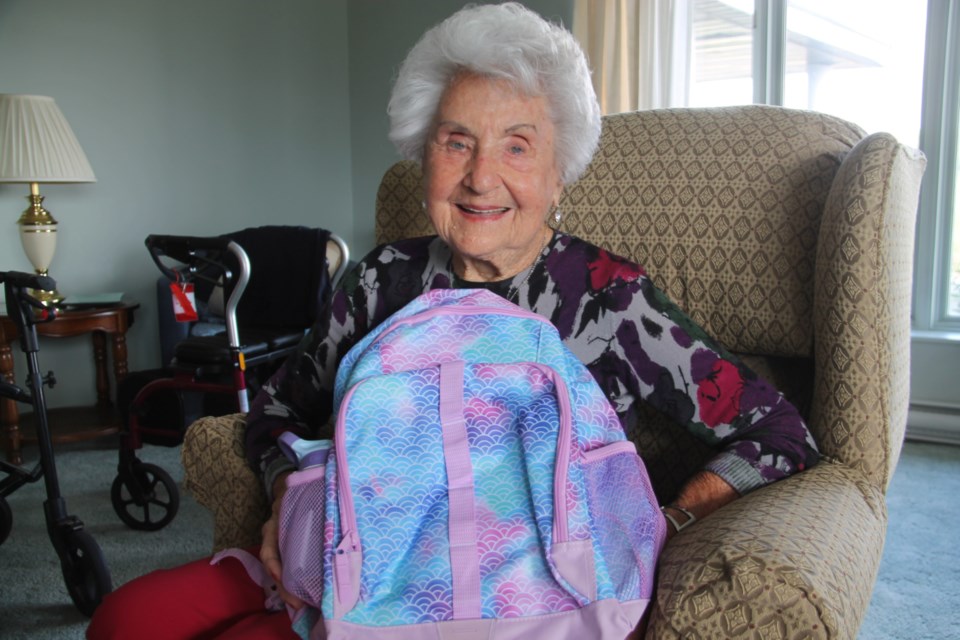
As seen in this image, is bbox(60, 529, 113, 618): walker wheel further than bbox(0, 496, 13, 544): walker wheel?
No

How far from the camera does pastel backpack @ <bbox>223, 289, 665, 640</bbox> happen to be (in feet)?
2.58

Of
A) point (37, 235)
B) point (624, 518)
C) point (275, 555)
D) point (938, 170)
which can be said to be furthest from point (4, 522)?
point (938, 170)

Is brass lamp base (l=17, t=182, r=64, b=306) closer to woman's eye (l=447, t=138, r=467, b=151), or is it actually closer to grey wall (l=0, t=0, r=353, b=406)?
grey wall (l=0, t=0, r=353, b=406)

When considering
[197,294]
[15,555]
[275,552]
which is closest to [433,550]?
[275,552]

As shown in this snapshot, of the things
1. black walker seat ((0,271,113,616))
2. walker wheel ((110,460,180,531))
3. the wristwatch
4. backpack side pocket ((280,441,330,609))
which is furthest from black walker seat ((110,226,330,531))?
the wristwatch

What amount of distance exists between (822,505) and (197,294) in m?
3.15

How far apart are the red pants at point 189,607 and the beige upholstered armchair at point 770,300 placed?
14 centimetres

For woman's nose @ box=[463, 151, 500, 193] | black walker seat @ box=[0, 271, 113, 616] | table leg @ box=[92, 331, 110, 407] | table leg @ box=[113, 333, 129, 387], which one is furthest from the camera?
table leg @ box=[92, 331, 110, 407]

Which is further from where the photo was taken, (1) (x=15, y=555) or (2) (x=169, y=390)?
(2) (x=169, y=390)

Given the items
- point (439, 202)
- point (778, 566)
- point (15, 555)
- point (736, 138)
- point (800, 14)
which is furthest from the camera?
point (800, 14)

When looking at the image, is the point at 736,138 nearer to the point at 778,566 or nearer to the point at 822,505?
the point at 822,505

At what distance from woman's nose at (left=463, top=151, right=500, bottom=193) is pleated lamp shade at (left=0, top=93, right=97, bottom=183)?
2.62 metres

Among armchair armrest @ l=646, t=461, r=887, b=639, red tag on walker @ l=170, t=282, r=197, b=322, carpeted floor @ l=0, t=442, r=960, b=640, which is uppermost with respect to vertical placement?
red tag on walker @ l=170, t=282, r=197, b=322

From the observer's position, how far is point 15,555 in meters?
2.30
